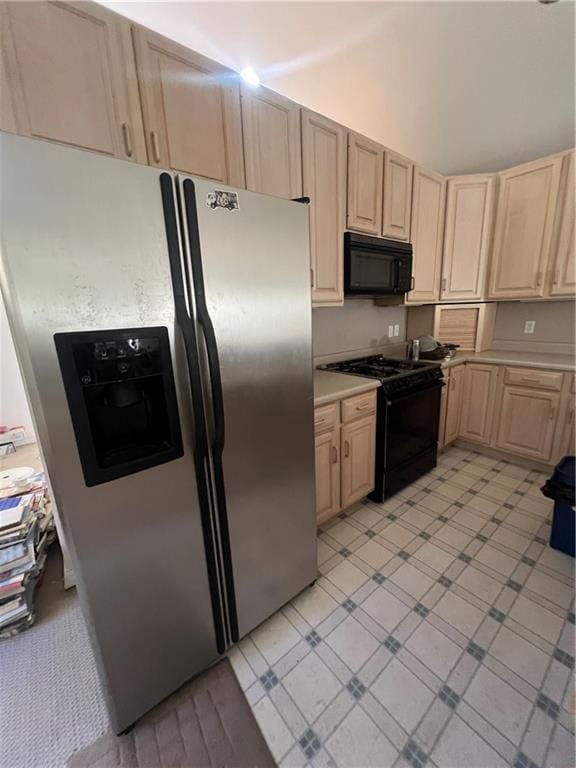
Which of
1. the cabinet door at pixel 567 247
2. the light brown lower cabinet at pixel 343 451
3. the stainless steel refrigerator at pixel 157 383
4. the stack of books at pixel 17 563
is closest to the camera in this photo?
the stainless steel refrigerator at pixel 157 383

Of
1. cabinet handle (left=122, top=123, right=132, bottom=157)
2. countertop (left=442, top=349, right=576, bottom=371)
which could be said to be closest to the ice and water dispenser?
cabinet handle (left=122, top=123, right=132, bottom=157)

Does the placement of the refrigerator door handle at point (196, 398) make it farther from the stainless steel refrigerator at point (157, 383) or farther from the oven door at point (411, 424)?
the oven door at point (411, 424)

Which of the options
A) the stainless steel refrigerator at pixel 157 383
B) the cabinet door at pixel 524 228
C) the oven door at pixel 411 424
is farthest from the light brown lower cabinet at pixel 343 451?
the cabinet door at pixel 524 228

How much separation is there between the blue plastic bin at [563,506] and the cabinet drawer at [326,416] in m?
1.27

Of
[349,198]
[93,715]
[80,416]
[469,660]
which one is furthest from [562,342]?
[93,715]

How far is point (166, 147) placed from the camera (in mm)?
1270

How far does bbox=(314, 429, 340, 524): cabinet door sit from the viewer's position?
1846 millimetres

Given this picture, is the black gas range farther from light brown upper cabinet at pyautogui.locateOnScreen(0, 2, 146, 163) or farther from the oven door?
light brown upper cabinet at pyautogui.locateOnScreen(0, 2, 146, 163)

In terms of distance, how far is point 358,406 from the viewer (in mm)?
1979

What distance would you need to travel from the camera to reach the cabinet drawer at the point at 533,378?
2.43 m

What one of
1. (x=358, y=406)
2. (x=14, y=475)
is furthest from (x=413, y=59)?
(x=14, y=475)

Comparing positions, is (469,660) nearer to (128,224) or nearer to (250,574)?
(250,574)

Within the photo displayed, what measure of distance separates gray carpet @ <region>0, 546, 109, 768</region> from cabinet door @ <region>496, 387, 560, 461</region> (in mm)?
3193

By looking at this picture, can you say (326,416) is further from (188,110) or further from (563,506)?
(188,110)
